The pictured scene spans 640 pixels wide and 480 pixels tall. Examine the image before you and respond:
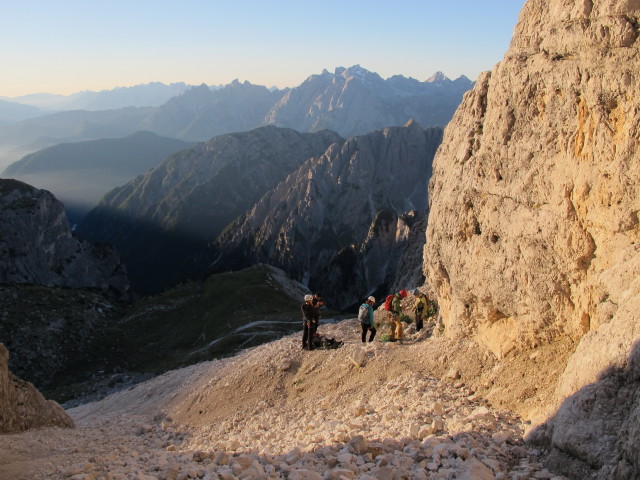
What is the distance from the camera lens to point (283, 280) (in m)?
74.2

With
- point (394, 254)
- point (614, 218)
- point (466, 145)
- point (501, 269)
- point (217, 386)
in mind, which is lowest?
point (394, 254)

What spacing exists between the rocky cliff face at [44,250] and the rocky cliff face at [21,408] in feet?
275

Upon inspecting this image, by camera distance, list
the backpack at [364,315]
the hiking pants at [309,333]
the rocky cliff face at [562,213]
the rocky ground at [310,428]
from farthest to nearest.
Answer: the hiking pants at [309,333]
the backpack at [364,315]
the rocky ground at [310,428]
the rocky cliff face at [562,213]

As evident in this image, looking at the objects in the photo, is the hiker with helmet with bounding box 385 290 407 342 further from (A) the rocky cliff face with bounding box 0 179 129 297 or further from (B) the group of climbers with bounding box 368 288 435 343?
(A) the rocky cliff face with bounding box 0 179 129 297

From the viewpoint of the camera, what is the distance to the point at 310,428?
15.3 metres

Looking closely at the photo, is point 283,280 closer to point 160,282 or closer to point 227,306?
point 227,306

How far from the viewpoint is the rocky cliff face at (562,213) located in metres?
10.3

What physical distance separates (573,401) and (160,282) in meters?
199

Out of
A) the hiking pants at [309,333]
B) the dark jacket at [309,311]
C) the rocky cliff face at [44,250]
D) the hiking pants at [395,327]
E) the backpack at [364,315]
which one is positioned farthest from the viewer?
the rocky cliff face at [44,250]

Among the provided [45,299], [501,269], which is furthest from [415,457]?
[45,299]

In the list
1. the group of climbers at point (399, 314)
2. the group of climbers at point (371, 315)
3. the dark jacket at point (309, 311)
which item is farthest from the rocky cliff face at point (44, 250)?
the group of climbers at point (399, 314)

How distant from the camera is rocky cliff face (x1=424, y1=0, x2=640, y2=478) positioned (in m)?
10.3

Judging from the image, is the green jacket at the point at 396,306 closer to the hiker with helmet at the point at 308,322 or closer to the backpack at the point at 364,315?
the backpack at the point at 364,315

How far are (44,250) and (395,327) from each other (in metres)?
107
